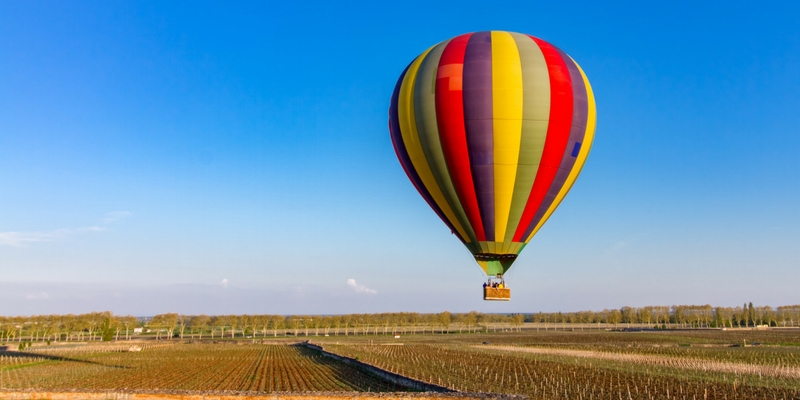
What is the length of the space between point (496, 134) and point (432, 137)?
2.81m

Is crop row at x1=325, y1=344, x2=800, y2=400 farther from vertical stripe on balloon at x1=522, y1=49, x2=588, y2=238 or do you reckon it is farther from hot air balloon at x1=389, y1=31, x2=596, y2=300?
vertical stripe on balloon at x1=522, y1=49, x2=588, y2=238

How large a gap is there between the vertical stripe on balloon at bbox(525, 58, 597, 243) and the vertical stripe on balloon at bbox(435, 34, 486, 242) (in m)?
3.11

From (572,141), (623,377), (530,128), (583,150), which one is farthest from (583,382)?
(530,128)

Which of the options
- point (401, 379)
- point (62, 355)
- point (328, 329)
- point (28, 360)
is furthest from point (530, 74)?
point (328, 329)

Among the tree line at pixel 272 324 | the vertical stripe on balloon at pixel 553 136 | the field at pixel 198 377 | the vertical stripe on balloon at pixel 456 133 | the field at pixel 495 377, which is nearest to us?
the vertical stripe on balloon at pixel 456 133

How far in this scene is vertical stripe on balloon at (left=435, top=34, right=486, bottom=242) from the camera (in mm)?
25109

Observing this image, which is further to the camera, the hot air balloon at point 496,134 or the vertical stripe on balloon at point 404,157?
the vertical stripe on balloon at point 404,157

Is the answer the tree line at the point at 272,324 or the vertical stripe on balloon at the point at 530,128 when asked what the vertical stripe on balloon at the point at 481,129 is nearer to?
the vertical stripe on balloon at the point at 530,128

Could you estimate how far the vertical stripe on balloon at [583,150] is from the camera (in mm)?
26719

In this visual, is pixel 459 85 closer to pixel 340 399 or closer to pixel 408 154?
pixel 408 154

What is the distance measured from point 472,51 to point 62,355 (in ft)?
218

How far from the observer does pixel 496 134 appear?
81.2ft

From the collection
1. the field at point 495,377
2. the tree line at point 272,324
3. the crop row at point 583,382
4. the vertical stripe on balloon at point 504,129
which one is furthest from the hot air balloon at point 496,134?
the tree line at point 272,324

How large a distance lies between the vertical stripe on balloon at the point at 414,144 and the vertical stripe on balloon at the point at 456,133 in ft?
3.54
